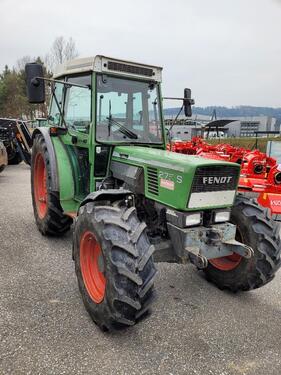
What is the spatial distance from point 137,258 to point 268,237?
4.79 feet

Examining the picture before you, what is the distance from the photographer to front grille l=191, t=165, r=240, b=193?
3.06 meters

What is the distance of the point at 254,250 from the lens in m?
3.48

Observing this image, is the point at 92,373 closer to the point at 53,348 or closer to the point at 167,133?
the point at 53,348

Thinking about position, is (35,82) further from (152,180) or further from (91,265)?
(91,265)

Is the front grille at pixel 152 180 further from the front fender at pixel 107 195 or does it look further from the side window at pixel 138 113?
the side window at pixel 138 113

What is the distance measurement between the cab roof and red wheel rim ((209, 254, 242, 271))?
2199 mm

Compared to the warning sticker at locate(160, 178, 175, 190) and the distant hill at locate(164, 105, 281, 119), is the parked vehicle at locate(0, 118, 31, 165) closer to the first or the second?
the warning sticker at locate(160, 178, 175, 190)

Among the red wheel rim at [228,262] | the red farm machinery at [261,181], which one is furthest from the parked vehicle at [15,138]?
→ the red wheel rim at [228,262]

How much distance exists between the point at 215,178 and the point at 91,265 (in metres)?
1.38

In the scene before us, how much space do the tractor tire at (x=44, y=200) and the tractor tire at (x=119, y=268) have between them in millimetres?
1615

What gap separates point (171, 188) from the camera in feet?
10.5

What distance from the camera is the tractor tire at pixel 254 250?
3.46m

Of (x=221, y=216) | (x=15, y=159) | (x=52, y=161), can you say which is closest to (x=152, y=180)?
(x=221, y=216)

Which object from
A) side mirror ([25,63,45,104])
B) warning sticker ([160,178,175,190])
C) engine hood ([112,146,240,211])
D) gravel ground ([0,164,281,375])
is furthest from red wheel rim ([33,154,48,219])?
warning sticker ([160,178,175,190])
